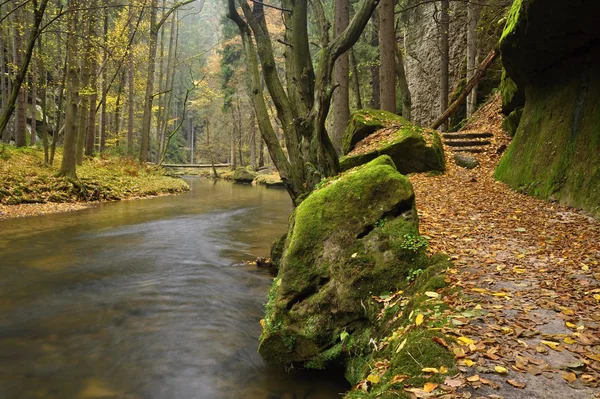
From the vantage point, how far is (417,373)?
7.65 feet

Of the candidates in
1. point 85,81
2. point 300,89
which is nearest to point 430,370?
point 300,89

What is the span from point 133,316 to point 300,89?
16.8 feet

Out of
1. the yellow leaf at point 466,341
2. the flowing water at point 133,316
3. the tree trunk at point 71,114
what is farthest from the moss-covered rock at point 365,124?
the tree trunk at point 71,114

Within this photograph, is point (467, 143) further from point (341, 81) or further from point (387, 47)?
point (341, 81)

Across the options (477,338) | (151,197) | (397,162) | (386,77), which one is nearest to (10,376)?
(477,338)

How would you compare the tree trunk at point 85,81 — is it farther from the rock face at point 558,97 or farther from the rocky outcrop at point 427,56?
the rocky outcrop at point 427,56

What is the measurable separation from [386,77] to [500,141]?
3.84 m

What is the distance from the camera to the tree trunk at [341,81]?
12094 millimetres

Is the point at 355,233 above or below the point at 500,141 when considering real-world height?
below

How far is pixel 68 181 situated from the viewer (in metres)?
14.3

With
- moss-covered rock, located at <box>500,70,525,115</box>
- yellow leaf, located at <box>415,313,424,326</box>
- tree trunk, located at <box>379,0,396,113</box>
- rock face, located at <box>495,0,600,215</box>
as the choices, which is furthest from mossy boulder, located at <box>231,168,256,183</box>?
yellow leaf, located at <box>415,313,424,326</box>

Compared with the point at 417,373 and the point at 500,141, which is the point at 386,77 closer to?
the point at 500,141

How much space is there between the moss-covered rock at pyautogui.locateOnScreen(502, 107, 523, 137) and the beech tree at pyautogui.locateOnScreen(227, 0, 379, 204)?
5.40 metres

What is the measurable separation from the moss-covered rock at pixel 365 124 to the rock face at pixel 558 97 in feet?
11.2
